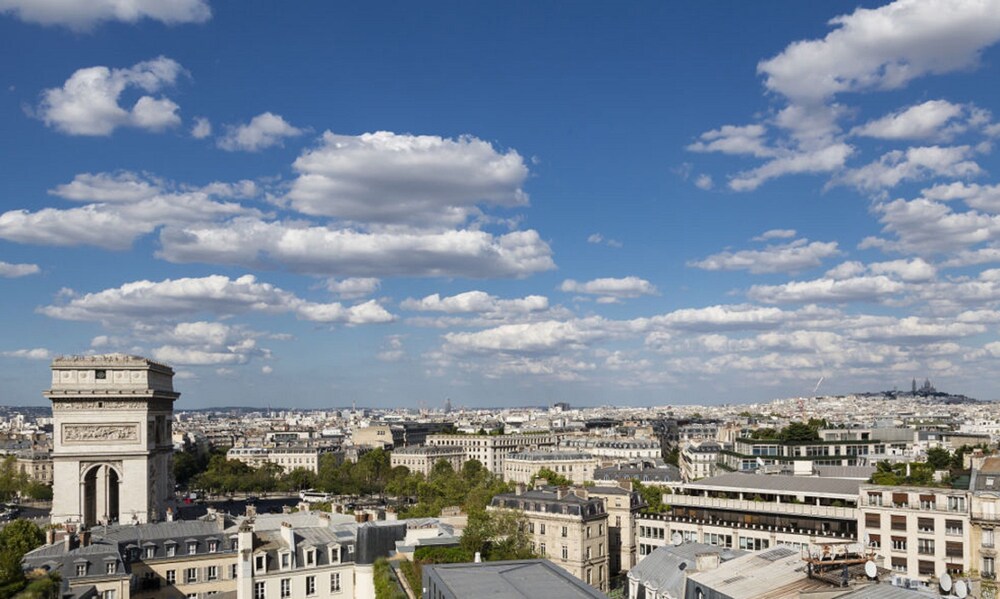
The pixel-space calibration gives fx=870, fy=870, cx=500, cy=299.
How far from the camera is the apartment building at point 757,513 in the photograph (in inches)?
2559

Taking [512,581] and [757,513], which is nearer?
[512,581]

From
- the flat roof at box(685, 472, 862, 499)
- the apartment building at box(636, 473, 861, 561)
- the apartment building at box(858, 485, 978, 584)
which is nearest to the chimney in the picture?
the apartment building at box(858, 485, 978, 584)

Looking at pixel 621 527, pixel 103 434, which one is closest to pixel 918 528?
pixel 621 527

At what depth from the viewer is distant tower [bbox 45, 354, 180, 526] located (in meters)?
82.8

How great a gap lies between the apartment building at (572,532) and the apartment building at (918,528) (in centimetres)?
2079

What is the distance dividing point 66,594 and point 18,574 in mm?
2896

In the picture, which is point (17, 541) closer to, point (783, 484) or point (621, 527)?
point (621, 527)

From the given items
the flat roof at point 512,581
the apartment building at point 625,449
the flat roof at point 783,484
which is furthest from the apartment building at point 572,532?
the apartment building at point 625,449

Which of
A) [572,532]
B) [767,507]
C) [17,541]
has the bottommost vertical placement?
[572,532]

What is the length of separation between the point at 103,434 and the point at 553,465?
3655 inches

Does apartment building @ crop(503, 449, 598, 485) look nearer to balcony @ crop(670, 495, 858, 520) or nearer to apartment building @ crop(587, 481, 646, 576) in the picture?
apartment building @ crop(587, 481, 646, 576)

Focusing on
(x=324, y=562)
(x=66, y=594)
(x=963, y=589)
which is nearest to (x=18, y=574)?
(x=66, y=594)

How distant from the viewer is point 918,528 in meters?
56.5

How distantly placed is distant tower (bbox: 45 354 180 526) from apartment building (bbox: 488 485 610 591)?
35.6 meters
